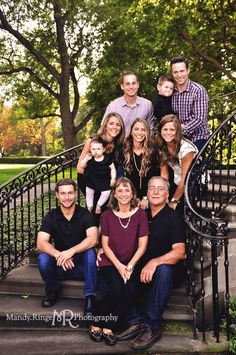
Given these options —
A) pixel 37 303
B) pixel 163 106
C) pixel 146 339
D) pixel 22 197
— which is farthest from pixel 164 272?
pixel 22 197

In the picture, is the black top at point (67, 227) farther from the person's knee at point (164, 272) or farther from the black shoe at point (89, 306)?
the person's knee at point (164, 272)

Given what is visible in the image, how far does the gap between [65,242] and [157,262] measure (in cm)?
122

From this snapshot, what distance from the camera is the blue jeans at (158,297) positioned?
4559 mm

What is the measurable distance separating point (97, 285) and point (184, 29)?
1392cm

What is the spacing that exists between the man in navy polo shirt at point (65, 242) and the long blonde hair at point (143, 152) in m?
0.78

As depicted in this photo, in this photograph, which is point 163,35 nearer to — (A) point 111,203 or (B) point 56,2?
(B) point 56,2

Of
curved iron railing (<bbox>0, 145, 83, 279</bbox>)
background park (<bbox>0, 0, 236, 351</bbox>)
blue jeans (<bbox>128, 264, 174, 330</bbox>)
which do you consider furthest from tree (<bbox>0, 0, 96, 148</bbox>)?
blue jeans (<bbox>128, 264, 174, 330</bbox>)

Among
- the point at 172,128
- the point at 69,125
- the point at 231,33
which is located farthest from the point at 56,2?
the point at 172,128

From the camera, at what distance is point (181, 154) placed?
552cm

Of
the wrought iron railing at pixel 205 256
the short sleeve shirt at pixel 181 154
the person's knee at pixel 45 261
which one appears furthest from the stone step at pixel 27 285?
the short sleeve shirt at pixel 181 154

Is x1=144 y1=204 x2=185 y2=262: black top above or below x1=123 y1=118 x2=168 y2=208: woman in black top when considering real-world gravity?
below

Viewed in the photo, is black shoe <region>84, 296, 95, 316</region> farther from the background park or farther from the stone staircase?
the background park

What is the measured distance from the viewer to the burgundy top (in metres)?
4.86

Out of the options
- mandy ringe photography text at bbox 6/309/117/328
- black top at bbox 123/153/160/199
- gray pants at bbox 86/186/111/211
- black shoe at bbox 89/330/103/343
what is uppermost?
black top at bbox 123/153/160/199
